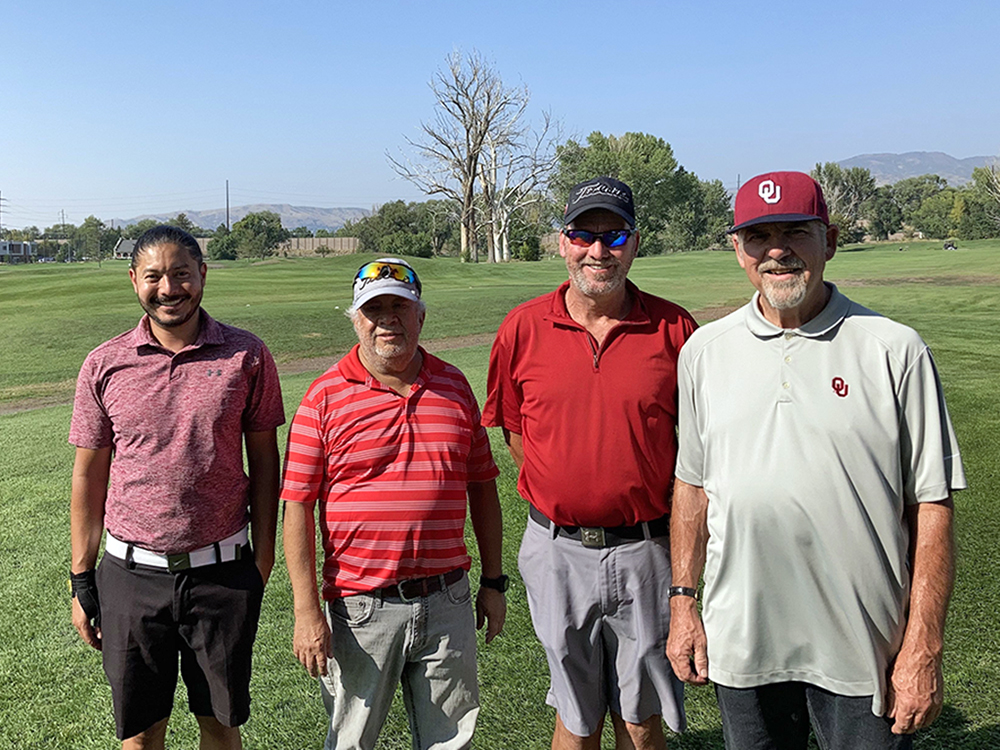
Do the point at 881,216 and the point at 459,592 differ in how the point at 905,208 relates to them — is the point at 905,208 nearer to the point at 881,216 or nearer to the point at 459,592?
the point at 881,216

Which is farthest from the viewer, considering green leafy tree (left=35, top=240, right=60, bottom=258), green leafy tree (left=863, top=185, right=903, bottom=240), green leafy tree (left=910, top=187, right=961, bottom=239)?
green leafy tree (left=35, top=240, right=60, bottom=258)

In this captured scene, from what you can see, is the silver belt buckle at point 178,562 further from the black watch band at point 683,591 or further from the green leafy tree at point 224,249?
the green leafy tree at point 224,249

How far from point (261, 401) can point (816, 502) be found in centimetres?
186

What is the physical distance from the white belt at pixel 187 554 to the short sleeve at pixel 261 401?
371mm

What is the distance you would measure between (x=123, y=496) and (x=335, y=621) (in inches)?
33.5

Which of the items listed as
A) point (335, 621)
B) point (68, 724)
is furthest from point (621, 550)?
point (68, 724)

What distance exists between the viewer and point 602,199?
3.01m

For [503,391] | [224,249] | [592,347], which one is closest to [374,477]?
[503,391]

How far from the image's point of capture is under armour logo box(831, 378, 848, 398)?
218 cm

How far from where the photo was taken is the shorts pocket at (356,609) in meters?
2.66

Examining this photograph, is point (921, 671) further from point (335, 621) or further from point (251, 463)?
point (251, 463)

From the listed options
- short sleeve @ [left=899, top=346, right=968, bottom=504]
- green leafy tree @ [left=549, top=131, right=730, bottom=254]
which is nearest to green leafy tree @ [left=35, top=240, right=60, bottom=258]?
green leafy tree @ [left=549, top=131, right=730, bottom=254]

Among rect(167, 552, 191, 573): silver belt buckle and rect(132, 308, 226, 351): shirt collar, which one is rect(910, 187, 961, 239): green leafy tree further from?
rect(167, 552, 191, 573): silver belt buckle

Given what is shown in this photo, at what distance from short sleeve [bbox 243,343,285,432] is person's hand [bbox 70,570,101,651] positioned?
0.80 metres
